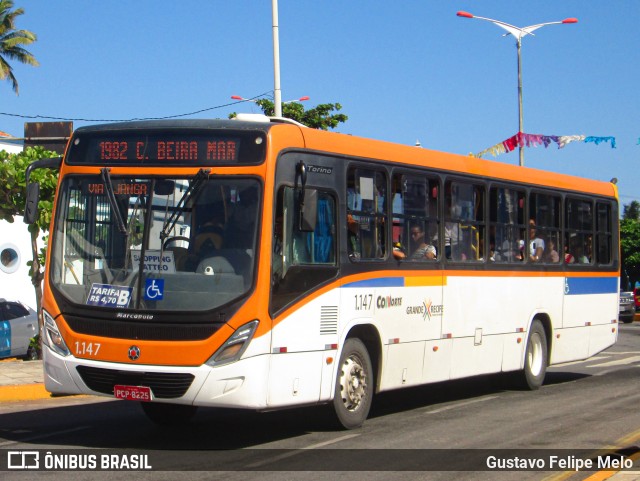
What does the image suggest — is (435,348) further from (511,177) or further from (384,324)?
(511,177)

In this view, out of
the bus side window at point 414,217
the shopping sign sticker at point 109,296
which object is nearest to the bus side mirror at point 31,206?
the shopping sign sticker at point 109,296

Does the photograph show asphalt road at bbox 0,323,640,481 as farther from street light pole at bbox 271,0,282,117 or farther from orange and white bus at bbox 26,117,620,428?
street light pole at bbox 271,0,282,117

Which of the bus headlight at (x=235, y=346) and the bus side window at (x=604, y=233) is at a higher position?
the bus side window at (x=604, y=233)

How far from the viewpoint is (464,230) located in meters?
13.9

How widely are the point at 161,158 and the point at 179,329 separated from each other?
1767 mm

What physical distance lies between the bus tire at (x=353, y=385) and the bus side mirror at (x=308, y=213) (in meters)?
1.63

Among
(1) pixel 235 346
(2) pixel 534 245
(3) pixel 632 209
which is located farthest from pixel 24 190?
(3) pixel 632 209

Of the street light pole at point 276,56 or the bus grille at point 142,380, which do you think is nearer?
the bus grille at point 142,380

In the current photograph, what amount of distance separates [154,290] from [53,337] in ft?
4.09

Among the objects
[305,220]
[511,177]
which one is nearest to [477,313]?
[511,177]

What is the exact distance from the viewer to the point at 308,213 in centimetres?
1013

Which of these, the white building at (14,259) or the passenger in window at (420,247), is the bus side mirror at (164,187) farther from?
the white building at (14,259)

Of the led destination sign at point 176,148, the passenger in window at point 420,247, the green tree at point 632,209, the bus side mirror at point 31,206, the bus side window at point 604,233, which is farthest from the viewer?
the green tree at point 632,209

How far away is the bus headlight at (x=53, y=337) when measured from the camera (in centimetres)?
1005
